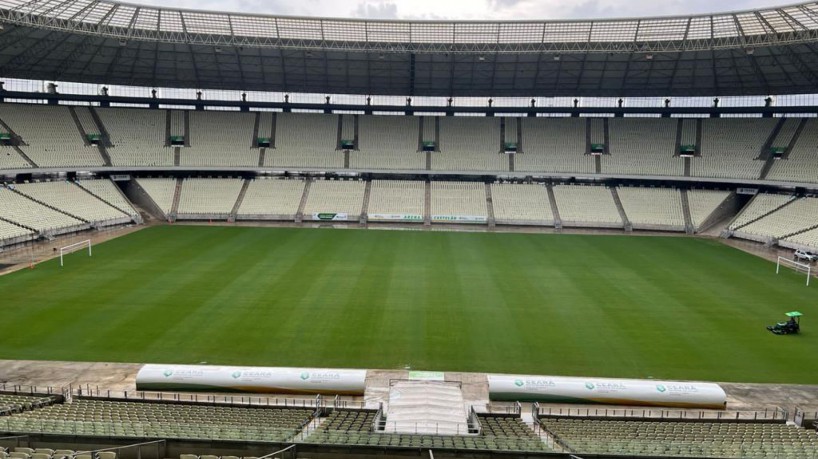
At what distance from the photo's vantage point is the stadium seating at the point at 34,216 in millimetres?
42375

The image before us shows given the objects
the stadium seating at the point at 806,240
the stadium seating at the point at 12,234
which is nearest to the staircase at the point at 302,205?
the stadium seating at the point at 12,234

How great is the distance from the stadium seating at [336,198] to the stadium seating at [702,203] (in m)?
34.1

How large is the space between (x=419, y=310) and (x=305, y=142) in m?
40.5

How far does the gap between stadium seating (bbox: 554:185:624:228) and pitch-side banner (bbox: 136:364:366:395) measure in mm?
39994

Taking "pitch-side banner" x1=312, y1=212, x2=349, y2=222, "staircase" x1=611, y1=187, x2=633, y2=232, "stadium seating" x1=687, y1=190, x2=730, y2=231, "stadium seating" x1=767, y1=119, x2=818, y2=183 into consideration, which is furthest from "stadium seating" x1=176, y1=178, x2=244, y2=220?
"stadium seating" x1=767, y1=119, x2=818, y2=183

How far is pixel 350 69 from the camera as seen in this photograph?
5394 cm

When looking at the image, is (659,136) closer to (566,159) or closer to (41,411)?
(566,159)

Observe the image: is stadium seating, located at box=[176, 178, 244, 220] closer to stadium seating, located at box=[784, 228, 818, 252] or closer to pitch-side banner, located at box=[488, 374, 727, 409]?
pitch-side banner, located at box=[488, 374, 727, 409]

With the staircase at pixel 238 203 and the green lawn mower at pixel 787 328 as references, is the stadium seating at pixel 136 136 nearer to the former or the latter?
the staircase at pixel 238 203

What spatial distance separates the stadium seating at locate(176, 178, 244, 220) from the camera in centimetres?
5356

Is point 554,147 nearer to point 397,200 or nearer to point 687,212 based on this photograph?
point 687,212

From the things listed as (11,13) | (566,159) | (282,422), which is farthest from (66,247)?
(566,159)

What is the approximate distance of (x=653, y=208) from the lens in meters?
54.4

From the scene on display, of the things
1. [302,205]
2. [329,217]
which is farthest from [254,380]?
[302,205]
